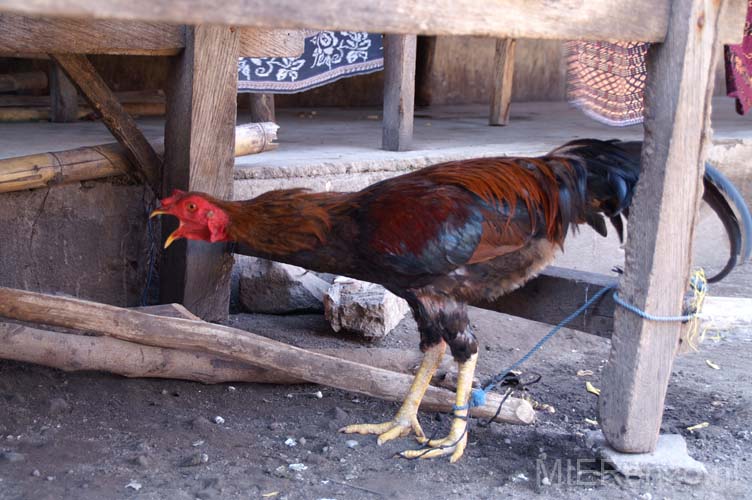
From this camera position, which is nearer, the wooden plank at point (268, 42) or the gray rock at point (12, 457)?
the gray rock at point (12, 457)

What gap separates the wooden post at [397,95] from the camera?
6410 millimetres

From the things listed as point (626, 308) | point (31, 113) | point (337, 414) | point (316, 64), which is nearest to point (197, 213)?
point (337, 414)

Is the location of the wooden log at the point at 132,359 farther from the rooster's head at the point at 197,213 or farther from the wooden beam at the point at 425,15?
the wooden beam at the point at 425,15

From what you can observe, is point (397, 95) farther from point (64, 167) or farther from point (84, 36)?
point (84, 36)

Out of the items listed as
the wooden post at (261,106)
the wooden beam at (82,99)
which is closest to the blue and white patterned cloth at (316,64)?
the wooden post at (261,106)

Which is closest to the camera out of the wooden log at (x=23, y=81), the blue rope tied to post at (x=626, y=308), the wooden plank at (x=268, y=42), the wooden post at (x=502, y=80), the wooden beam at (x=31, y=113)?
the blue rope tied to post at (x=626, y=308)

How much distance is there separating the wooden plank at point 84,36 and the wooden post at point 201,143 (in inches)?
5.8

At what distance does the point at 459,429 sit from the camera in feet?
12.6

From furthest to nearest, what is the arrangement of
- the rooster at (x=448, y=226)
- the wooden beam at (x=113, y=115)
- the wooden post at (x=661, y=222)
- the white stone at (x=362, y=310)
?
the white stone at (x=362, y=310) → the wooden beam at (x=113, y=115) → the rooster at (x=448, y=226) → the wooden post at (x=661, y=222)

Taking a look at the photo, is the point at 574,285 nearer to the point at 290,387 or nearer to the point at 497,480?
the point at 497,480

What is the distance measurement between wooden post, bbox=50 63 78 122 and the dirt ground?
329 centimetres

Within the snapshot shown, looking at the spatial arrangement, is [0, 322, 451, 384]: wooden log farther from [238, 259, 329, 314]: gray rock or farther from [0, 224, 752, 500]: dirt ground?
[238, 259, 329, 314]: gray rock

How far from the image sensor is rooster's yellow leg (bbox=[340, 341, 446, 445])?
13.0ft

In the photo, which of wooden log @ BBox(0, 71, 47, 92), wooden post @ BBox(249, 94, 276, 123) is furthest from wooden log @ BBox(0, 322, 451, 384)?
wooden log @ BBox(0, 71, 47, 92)
